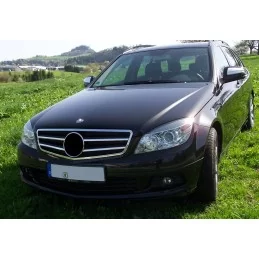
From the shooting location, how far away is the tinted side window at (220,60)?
4656 mm

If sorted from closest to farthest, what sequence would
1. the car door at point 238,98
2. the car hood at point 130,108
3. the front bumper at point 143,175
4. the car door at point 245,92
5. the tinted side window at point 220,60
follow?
1. the front bumper at point 143,175
2. the car hood at point 130,108
3. the tinted side window at point 220,60
4. the car door at point 238,98
5. the car door at point 245,92

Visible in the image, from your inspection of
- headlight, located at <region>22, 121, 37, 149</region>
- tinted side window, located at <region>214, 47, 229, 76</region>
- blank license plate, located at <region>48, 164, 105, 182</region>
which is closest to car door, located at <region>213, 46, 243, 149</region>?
tinted side window, located at <region>214, 47, 229, 76</region>

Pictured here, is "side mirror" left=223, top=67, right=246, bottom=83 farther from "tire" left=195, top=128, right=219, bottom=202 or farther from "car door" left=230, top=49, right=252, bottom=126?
"tire" left=195, top=128, right=219, bottom=202

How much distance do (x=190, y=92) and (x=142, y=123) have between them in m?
0.87

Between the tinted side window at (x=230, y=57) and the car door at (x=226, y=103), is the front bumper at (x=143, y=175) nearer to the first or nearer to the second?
the car door at (x=226, y=103)

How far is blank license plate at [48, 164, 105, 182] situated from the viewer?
10.6ft

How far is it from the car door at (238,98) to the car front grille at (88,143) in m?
2.03

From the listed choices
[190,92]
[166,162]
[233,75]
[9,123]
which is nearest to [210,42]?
[233,75]

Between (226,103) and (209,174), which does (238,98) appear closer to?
(226,103)

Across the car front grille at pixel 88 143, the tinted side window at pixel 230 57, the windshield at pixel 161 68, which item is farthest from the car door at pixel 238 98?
the car front grille at pixel 88 143

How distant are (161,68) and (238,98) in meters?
1.15

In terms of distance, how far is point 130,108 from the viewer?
11.9 feet

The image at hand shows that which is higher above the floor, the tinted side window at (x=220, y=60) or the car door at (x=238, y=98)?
the tinted side window at (x=220, y=60)

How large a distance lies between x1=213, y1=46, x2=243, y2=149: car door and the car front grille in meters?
1.17
